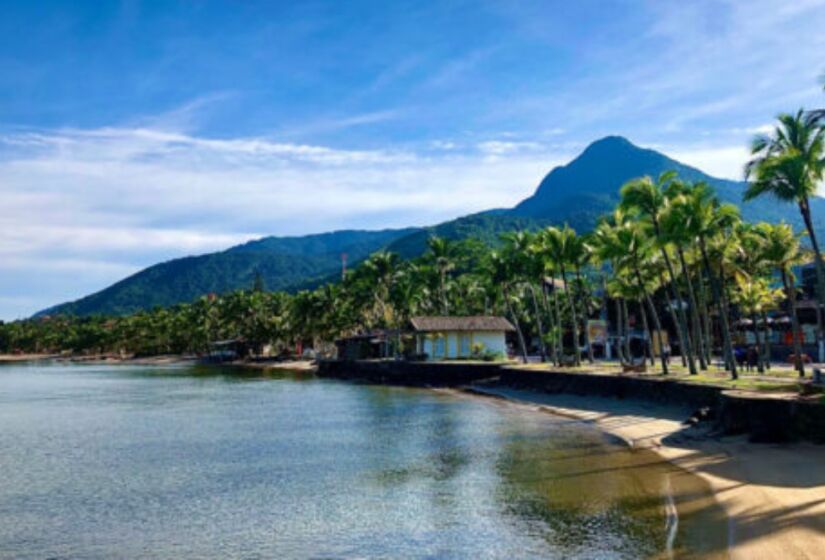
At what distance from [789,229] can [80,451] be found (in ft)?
135

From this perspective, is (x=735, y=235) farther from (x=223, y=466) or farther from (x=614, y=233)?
(x=223, y=466)

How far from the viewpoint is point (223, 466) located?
3002cm

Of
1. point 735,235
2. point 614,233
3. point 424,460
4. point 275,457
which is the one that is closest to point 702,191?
point 735,235

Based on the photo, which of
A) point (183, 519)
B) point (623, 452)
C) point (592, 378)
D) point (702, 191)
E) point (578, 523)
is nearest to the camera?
point (578, 523)

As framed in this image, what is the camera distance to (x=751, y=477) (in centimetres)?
2184

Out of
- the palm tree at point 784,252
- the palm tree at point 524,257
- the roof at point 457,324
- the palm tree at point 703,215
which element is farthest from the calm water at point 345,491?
the roof at point 457,324

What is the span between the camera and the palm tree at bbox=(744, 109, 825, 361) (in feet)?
108

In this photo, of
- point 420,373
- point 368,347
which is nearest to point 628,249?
point 420,373

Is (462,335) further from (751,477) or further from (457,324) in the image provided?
(751,477)

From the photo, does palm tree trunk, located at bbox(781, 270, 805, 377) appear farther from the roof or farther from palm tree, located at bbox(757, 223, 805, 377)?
the roof

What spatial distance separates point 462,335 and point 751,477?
6169cm

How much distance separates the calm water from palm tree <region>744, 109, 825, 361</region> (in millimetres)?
13611

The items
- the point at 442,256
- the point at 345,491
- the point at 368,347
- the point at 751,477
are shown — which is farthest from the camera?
the point at 368,347

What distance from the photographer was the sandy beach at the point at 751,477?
15.6 metres
